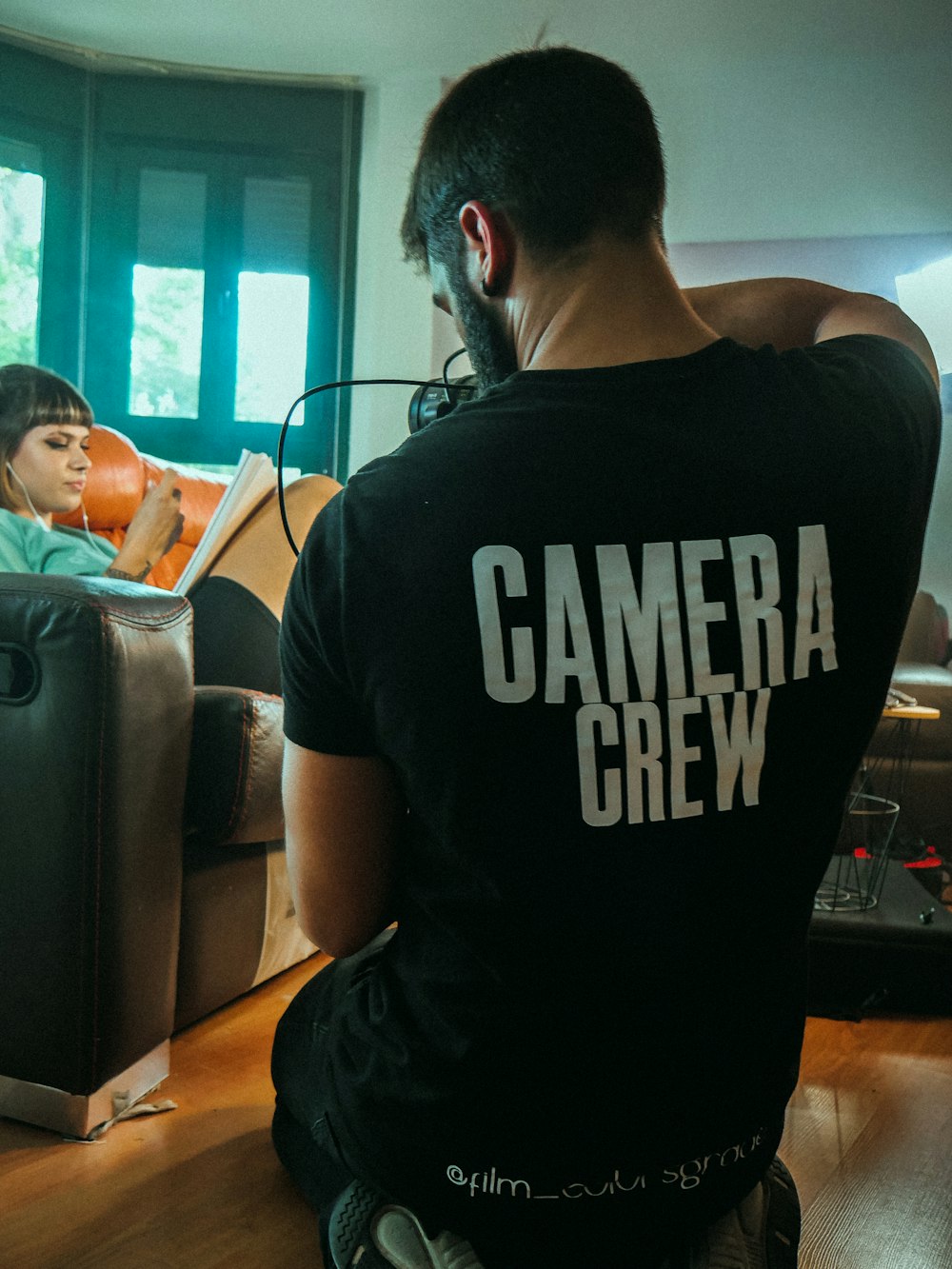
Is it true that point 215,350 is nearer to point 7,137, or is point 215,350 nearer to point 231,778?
point 7,137

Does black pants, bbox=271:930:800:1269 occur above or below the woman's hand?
below

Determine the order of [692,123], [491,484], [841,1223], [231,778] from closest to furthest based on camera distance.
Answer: [491,484] → [841,1223] → [231,778] → [692,123]

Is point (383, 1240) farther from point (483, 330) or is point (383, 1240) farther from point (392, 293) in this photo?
point (392, 293)

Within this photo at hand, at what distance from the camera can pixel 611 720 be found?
50cm

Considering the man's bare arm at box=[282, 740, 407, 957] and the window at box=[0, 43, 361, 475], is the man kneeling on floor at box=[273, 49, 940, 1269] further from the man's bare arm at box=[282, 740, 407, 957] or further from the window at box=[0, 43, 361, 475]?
the window at box=[0, 43, 361, 475]

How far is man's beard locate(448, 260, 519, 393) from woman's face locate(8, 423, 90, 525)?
1415 millimetres

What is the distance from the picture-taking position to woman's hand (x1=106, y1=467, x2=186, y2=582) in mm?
1610

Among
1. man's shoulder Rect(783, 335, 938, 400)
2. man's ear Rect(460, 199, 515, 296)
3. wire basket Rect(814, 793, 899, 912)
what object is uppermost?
man's ear Rect(460, 199, 515, 296)

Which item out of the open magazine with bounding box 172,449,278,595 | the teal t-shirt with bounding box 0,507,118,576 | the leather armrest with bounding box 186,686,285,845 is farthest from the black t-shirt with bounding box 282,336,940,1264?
the teal t-shirt with bounding box 0,507,118,576

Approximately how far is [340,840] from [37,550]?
134 cm

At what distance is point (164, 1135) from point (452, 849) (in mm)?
661

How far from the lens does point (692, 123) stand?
3.40m

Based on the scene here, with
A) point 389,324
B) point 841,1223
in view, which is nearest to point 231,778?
point 841,1223

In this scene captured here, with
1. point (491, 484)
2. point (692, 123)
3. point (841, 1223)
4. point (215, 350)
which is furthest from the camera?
point (215, 350)
